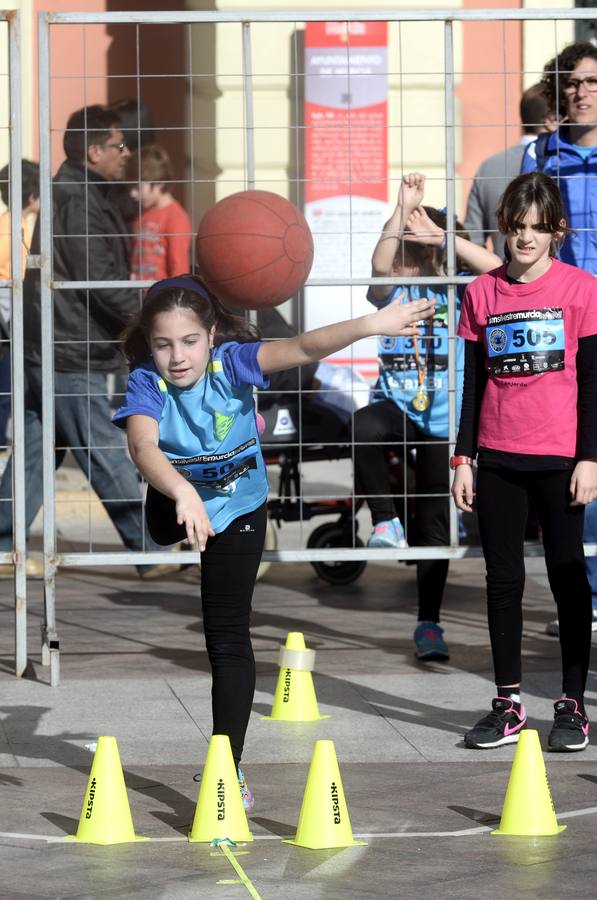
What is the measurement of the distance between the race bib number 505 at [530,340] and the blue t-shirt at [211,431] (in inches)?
44.4

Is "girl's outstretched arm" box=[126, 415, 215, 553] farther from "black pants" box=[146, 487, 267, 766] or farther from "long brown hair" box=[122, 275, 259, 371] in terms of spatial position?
"long brown hair" box=[122, 275, 259, 371]

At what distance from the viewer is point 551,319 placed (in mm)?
6059

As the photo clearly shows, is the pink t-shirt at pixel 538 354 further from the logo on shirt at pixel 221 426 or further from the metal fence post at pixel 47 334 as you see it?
the metal fence post at pixel 47 334

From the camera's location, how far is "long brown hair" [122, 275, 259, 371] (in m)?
5.38

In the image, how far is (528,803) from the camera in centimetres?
500

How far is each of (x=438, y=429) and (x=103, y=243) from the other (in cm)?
263

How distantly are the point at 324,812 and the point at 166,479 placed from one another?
1.08m

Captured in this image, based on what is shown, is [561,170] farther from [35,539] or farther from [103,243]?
[35,539]

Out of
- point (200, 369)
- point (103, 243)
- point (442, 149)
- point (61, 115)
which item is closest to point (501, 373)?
point (200, 369)

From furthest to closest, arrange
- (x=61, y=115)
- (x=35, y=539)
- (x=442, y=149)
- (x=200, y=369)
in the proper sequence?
1. (x=61, y=115)
2. (x=442, y=149)
3. (x=35, y=539)
4. (x=200, y=369)

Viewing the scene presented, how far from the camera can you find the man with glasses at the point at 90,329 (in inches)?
345

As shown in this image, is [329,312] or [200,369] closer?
[200,369]

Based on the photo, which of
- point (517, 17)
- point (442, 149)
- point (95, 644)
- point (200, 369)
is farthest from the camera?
point (442, 149)

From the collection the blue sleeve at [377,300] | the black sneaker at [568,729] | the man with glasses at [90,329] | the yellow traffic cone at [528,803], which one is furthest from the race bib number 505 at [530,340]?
the man with glasses at [90,329]
